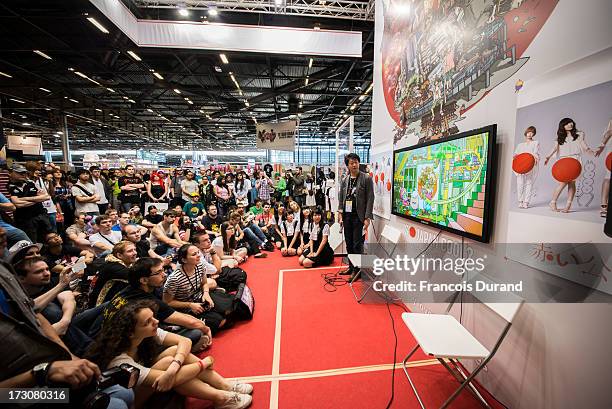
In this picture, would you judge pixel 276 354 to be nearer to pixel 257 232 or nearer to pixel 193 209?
pixel 257 232

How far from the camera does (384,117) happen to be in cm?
389

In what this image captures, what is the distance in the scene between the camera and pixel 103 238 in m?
3.61

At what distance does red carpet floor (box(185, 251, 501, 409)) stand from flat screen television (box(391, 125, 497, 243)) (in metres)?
1.26

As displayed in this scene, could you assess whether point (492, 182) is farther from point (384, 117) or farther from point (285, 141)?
point (285, 141)

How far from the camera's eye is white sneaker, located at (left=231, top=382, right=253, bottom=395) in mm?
1900

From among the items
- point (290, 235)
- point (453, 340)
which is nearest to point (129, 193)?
point (290, 235)

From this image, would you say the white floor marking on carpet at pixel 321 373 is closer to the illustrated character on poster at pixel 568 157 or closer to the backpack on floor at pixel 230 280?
the backpack on floor at pixel 230 280

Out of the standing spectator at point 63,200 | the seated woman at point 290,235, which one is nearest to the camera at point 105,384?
the seated woman at point 290,235

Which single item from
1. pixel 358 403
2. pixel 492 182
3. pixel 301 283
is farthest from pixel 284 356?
pixel 492 182

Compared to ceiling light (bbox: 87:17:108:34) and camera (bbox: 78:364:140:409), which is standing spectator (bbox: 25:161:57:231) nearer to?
ceiling light (bbox: 87:17:108:34)

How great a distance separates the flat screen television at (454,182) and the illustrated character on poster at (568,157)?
417 millimetres

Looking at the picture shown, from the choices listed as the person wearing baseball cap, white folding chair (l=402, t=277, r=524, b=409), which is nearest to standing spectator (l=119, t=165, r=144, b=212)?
the person wearing baseball cap

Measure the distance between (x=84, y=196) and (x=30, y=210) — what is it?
3.08ft

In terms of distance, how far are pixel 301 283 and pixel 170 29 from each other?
5.39 metres
